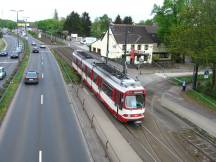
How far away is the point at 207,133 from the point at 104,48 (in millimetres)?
47621

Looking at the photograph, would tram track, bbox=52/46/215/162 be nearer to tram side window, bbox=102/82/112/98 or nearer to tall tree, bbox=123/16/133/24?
tram side window, bbox=102/82/112/98

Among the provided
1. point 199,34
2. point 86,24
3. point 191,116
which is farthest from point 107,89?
point 86,24

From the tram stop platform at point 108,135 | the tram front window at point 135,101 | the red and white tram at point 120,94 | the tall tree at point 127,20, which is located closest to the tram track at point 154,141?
the tram stop platform at point 108,135

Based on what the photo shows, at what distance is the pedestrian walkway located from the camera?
25.0m

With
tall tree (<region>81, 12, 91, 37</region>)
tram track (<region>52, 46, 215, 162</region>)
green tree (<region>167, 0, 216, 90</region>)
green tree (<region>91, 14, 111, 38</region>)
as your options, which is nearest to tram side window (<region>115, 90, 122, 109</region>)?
tram track (<region>52, 46, 215, 162</region>)

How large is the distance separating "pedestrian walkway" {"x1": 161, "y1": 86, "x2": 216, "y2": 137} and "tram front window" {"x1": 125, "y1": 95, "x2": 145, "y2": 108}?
219 inches

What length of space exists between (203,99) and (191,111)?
4.58m

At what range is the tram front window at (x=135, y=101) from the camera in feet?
73.6

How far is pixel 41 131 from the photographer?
69.3ft

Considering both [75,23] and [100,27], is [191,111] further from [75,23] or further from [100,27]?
[75,23]

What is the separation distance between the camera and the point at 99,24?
406 feet

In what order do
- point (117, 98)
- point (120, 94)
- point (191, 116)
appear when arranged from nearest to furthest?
point (120, 94) < point (117, 98) < point (191, 116)

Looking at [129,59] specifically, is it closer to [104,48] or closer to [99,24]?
[104,48]

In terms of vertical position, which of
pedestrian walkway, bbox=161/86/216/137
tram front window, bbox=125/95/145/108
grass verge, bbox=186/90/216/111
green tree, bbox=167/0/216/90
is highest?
green tree, bbox=167/0/216/90
